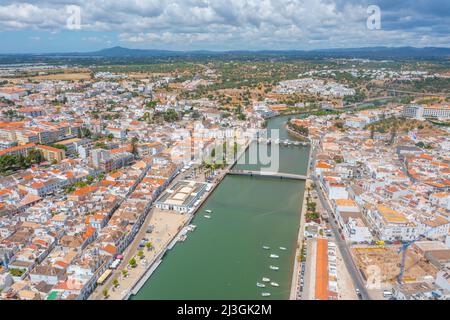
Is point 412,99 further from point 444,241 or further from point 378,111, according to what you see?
point 444,241

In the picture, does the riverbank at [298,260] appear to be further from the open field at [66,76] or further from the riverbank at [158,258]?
the open field at [66,76]

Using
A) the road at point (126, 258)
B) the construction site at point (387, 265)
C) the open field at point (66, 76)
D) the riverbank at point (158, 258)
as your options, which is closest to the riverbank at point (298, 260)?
the construction site at point (387, 265)

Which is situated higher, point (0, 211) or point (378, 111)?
point (378, 111)

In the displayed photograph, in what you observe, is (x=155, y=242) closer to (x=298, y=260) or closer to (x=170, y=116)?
(x=298, y=260)
